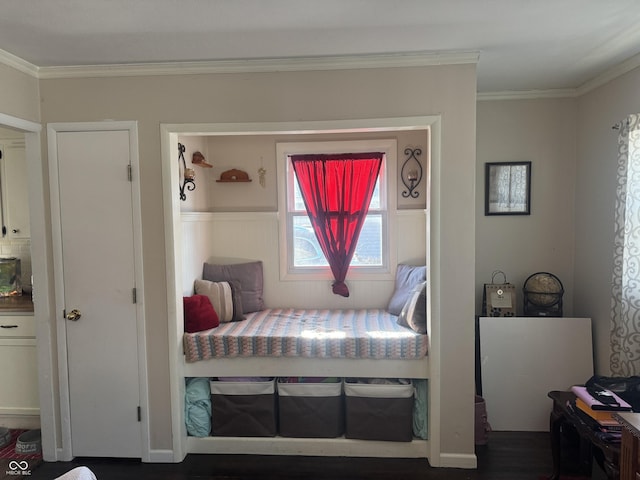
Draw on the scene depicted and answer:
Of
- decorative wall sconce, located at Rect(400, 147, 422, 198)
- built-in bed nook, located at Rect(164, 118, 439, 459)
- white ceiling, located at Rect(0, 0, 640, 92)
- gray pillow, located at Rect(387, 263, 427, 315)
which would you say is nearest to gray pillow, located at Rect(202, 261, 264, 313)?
built-in bed nook, located at Rect(164, 118, 439, 459)

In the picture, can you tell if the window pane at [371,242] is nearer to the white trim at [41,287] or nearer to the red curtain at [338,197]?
the red curtain at [338,197]

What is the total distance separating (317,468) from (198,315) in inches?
50.0

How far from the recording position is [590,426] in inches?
79.9

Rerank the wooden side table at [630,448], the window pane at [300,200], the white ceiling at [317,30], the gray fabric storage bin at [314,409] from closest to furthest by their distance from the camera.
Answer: the wooden side table at [630,448] < the white ceiling at [317,30] < the gray fabric storage bin at [314,409] < the window pane at [300,200]

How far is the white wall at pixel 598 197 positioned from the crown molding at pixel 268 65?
113 cm

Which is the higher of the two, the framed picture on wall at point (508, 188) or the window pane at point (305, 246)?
the framed picture on wall at point (508, 188)

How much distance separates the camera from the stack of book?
6.51 feet

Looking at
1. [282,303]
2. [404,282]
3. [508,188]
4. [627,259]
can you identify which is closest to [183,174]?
[282,303]

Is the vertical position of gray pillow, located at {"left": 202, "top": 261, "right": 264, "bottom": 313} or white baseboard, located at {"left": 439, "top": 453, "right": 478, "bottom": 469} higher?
gray pillow, located at {"left": 202, "top": 261, "right": 264, "bottom": 313}

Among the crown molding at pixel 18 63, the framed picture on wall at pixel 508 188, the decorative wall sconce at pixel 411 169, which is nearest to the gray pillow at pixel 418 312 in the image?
the decorative wall sconce at pixel 411 169

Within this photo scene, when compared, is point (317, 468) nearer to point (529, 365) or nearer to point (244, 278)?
point (244, 278)

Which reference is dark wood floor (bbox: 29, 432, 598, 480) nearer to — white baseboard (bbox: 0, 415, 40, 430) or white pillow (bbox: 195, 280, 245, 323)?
white baseboard (bbox: 0, 415, 40, 430)

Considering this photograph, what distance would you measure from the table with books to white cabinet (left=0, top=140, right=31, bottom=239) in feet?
13.3

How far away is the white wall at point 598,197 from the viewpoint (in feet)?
8.78
